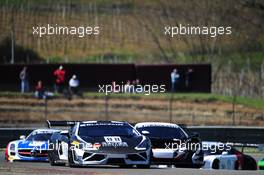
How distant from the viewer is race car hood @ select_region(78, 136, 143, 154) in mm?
18025

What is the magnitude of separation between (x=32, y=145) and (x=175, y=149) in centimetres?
456

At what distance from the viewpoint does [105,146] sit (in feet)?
59.4

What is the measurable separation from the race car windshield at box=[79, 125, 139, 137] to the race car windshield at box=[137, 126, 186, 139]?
2.04 metres

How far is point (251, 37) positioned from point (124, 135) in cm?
2756

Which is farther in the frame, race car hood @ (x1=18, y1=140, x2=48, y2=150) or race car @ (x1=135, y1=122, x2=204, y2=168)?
race car hood @ (x1=18, y1=140, x2=48, y2=150)

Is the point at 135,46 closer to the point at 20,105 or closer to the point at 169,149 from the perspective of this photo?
the point at 20,105

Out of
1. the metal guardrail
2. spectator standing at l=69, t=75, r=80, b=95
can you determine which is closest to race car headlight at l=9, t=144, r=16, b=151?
the metal guardrail

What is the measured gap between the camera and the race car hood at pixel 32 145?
23.4 metres

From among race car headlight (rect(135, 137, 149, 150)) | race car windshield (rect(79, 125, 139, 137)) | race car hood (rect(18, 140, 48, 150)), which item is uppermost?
race car windshield (rect(79, 125, 139, 137))

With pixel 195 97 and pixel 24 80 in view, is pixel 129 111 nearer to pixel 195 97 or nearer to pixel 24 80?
pixel 195 97

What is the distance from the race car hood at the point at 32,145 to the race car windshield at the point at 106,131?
4.53 meters

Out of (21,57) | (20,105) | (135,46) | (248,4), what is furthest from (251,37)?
(20,105)

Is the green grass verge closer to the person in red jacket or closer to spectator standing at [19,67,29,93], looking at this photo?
the person in red jacket

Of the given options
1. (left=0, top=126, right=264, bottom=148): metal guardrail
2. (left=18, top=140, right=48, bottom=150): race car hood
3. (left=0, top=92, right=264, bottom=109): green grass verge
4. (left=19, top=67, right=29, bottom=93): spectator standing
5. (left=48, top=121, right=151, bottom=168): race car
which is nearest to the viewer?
(left=48, top=121, right=151, bottom=168): race car
